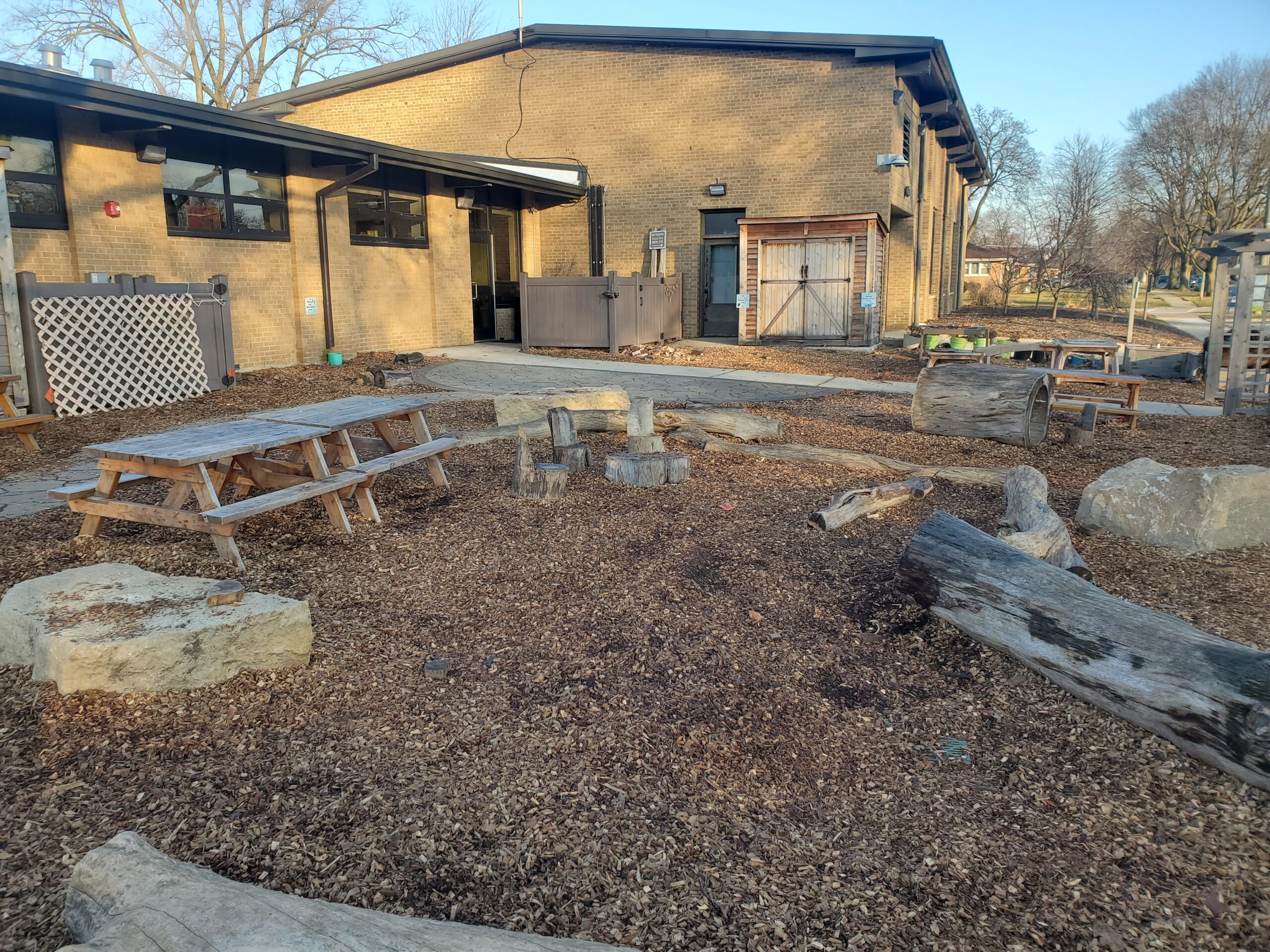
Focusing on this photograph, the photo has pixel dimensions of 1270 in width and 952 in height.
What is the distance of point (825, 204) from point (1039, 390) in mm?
11859

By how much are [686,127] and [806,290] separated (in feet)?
15.9

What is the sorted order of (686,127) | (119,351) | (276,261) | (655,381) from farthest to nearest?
(686,127)
(276,261)
(655,381)
(119,351)

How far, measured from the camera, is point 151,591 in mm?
3637

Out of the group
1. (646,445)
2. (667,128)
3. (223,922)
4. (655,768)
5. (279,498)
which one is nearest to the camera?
(223,922)

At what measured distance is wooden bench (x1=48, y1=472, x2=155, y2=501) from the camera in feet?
15.4

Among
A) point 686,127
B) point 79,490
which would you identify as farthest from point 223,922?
point 686,127

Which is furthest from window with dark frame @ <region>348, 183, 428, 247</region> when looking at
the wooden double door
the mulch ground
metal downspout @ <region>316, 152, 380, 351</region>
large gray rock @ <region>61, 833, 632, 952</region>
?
large gray rock @ <region>61, 833, 632, 952</region>

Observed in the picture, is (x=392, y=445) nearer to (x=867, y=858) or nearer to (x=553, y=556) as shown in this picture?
(x=553, y=556)

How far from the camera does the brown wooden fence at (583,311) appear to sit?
54.2 feet

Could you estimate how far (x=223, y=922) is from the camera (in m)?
1.96

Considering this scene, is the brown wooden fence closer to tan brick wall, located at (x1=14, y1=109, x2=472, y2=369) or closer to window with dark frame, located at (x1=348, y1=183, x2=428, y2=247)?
tan brick wall, located at (x1=14, y1=109, x2=472, y2=369)

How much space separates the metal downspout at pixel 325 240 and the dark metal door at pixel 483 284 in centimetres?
425

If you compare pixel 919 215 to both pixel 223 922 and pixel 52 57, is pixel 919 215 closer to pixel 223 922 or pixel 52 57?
pixel 52 57

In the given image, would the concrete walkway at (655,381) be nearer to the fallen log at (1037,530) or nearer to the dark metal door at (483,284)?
the dark metal door at (483,284)
